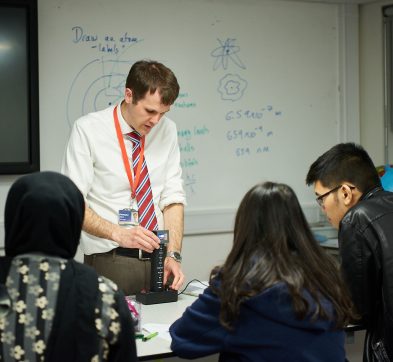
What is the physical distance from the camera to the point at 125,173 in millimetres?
3154

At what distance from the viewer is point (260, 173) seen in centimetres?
470

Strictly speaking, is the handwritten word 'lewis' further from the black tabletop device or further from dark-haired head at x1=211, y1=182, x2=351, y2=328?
dark-haired head at x1=211, y1=182, x2=351, y2=328

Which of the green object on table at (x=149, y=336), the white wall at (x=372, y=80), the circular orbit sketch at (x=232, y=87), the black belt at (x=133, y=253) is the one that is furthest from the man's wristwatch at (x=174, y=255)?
the white wall at (x=372, y=80)

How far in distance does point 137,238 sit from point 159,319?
373mm

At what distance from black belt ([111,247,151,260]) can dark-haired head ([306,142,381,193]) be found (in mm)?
831

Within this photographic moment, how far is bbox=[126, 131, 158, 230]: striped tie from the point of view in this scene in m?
3.14

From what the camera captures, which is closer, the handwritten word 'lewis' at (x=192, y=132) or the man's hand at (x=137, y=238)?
the man's hand at (x=137, y=238)

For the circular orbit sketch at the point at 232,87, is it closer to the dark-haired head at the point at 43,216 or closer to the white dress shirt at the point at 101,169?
the white dress shirt at the point at 101,169

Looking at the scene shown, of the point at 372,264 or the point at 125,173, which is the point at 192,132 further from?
the point at 372,264

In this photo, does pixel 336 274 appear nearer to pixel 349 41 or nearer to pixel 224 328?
pixel 224 328

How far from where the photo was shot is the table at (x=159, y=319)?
226 cm

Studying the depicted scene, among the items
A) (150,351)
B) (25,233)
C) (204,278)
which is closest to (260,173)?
(204,278)

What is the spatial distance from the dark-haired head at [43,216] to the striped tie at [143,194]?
4.90 ft

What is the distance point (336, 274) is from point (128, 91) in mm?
1623
